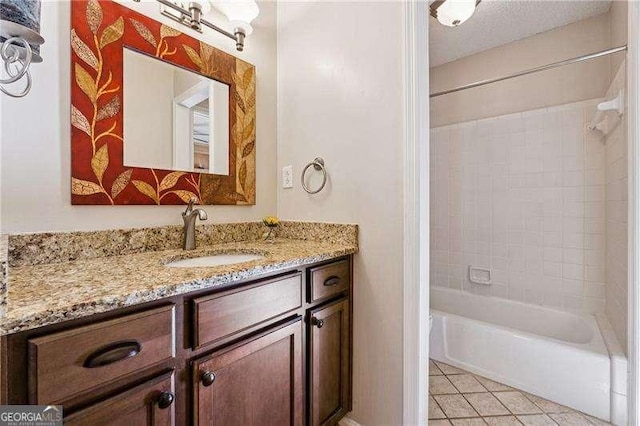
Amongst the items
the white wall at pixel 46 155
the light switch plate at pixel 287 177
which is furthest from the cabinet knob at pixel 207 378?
the light switch plate at pixel 287 177

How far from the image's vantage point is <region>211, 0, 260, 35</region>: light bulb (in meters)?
1.36

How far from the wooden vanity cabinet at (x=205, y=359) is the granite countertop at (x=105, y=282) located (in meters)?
0.04

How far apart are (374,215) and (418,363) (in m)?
0.65

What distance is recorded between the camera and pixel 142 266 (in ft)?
3.00

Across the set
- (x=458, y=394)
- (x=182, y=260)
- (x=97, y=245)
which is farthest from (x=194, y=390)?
(x=458, y=394)

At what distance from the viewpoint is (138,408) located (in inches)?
26.3

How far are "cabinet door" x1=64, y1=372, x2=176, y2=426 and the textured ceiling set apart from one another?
2575mm

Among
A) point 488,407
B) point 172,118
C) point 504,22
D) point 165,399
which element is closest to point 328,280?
point 165,399

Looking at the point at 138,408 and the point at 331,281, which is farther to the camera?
the point at 331,281

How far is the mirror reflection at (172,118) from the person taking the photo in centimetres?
118

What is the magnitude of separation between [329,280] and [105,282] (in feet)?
2.59

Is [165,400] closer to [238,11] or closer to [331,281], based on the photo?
[331,281]

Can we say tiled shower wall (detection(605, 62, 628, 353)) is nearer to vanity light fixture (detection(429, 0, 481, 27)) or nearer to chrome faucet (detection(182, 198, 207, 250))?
vanity light fixture (detection(429, 0, 481, 27))

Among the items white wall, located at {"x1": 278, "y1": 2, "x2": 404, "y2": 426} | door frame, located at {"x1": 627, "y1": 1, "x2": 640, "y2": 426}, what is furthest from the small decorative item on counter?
door frame, located at {"x1": 627, "y1": 1, "x2": 640, "y2": 426}
